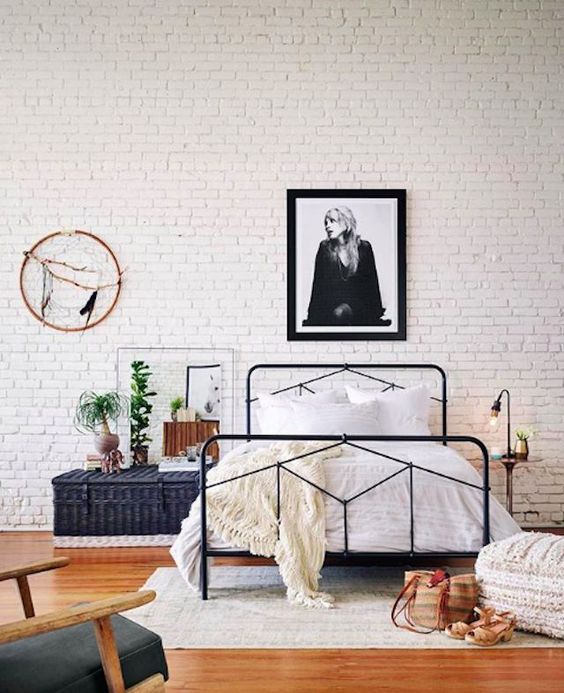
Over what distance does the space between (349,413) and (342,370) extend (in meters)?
0.66

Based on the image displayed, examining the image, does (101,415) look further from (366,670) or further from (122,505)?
(366,670)

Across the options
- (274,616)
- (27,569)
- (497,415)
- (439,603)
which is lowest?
(274,616)

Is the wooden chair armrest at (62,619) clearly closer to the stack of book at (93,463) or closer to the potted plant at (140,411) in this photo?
the stack of book at (93,463)

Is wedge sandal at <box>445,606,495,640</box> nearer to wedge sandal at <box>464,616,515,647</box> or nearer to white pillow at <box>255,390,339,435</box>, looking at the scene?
wedge sandal at <box>464,616,515,647</box>

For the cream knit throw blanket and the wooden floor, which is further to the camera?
the cream knit throw blanket

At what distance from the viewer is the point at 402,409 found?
5.36 meters

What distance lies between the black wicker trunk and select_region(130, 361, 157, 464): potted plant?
1.85 feet

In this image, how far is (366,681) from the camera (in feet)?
9.75

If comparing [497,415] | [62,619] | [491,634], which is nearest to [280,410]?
[497,415]

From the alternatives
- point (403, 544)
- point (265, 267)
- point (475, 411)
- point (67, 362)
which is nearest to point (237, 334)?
point (265, 267)

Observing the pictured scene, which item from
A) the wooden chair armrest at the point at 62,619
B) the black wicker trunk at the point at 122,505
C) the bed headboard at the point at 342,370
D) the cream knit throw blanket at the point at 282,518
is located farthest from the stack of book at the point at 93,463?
the wooden chair armrest at the point at 62,619

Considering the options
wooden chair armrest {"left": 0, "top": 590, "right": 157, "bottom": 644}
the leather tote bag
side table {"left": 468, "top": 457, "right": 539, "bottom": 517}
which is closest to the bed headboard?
side table {"left": 468, "top": 457, "right": 539, "bottom": 517}

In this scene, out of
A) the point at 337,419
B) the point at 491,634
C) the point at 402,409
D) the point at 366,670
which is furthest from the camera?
the point at 402,409

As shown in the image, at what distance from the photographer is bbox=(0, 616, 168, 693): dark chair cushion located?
2104mm
